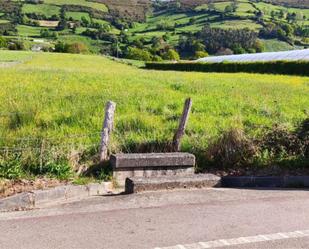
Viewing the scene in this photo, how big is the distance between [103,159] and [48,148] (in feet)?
3.06

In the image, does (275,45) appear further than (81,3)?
No

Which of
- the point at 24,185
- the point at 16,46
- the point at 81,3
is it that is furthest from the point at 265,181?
the point at 81,3

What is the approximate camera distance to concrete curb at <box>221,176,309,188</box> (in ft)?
27.3

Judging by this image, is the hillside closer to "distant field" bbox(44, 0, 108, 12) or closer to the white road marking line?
"distant field" bbox(44, 0, 108, 12)

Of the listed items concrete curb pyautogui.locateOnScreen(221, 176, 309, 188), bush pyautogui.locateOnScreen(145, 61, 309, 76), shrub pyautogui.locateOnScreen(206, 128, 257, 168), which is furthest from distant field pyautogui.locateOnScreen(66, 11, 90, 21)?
concrete curb pyautogui.locateOnScreen(221, 176, 309, 188)

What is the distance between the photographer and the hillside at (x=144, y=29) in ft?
387

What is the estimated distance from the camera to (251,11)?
17162cm

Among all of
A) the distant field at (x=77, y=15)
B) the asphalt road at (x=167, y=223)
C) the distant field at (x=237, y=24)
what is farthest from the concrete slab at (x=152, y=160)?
the distant field at (x=77, y=15)

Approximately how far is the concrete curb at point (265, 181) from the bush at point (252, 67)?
35317mm

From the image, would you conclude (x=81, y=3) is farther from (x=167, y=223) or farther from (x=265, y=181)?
(x=167, y=223)

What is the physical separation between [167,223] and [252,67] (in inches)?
1784

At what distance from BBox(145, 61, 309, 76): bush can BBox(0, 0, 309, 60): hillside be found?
109 feet

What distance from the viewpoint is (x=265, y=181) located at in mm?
8430

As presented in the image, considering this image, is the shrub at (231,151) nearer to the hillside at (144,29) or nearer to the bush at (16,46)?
the hillside at (144,29)
